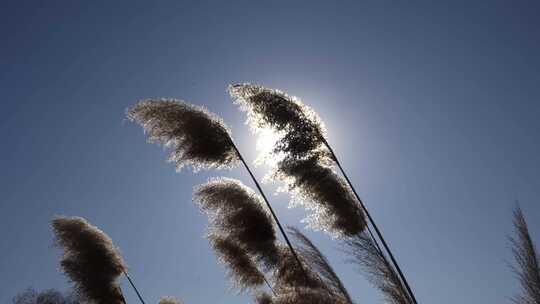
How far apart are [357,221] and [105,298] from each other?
3744mm

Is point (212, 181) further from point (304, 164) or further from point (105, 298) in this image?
point (105, 298)

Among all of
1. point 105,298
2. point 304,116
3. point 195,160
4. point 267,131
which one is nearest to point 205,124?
point 195,160

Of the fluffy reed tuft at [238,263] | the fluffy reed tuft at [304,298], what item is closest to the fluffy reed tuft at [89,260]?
the fluffy reed tuft at [238,263]

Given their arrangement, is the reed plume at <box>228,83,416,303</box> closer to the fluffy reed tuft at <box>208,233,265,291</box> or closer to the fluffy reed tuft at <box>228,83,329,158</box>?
the fluffy reed tuft at <box>228,83,329,158</box>

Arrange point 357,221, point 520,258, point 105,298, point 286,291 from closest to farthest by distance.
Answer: point 286,291 → point 520,258 → point 357,221 → point 105,298

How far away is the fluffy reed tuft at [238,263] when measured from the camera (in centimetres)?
605

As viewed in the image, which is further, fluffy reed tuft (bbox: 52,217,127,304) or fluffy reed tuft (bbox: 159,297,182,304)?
fluffy reed tuft (bbox: 159,297,182,304)

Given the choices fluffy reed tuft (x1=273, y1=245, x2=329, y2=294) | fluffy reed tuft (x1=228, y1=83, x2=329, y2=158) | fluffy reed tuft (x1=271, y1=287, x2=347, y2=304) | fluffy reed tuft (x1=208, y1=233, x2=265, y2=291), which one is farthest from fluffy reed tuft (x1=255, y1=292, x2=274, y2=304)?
fluffy reed tuft (x1=271, y1=287, x2=347, y2=304)

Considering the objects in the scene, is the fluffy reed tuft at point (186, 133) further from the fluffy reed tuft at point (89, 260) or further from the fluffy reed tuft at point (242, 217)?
the fluffy reed tuft at point (89, 260)

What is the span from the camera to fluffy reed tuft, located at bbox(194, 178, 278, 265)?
15.8ft

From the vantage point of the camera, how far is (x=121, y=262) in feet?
19.8

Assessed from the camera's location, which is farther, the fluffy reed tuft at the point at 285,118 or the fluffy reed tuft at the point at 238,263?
the fluffy reed tuft at the point at 238,263

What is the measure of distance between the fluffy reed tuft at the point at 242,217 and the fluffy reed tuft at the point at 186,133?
0.36 metres

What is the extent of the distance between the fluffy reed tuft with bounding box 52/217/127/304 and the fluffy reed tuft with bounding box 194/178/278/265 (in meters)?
1.97
